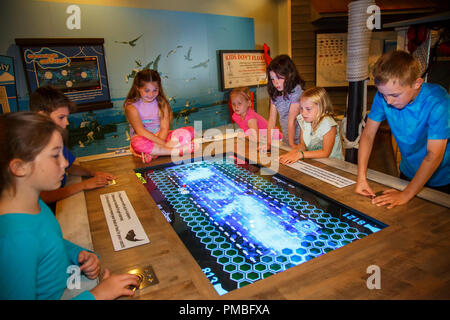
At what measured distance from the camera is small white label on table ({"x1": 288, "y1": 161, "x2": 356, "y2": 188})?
154 cm

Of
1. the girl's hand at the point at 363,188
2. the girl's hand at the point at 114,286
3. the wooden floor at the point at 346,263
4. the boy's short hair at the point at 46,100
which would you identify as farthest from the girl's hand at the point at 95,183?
the girl's hand at the point at 363,188

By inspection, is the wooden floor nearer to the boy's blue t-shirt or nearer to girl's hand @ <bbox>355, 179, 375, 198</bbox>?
girl's hand @ <bbox>355, 179, 375, 198</bbox>

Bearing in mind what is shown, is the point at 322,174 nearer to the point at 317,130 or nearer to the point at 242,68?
the point at 317,130

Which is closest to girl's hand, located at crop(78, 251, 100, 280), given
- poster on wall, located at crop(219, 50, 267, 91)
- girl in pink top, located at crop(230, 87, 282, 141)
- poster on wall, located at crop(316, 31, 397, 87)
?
girl in pink top, located at crop(230, 87, 282, 141)

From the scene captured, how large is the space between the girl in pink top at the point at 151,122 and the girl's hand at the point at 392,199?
1.39 m

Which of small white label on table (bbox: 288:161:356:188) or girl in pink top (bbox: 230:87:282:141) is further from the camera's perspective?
girl in pink top (bbox: 230:87:282:141)

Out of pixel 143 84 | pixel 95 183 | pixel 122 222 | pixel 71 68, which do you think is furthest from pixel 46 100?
pixel 71 68

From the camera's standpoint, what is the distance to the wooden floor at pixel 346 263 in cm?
84

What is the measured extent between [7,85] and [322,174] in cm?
294

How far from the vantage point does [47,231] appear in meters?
0.86

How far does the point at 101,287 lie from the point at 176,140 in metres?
1.75

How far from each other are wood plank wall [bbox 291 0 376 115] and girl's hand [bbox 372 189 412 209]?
325 cm

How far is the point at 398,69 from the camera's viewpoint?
122cm
